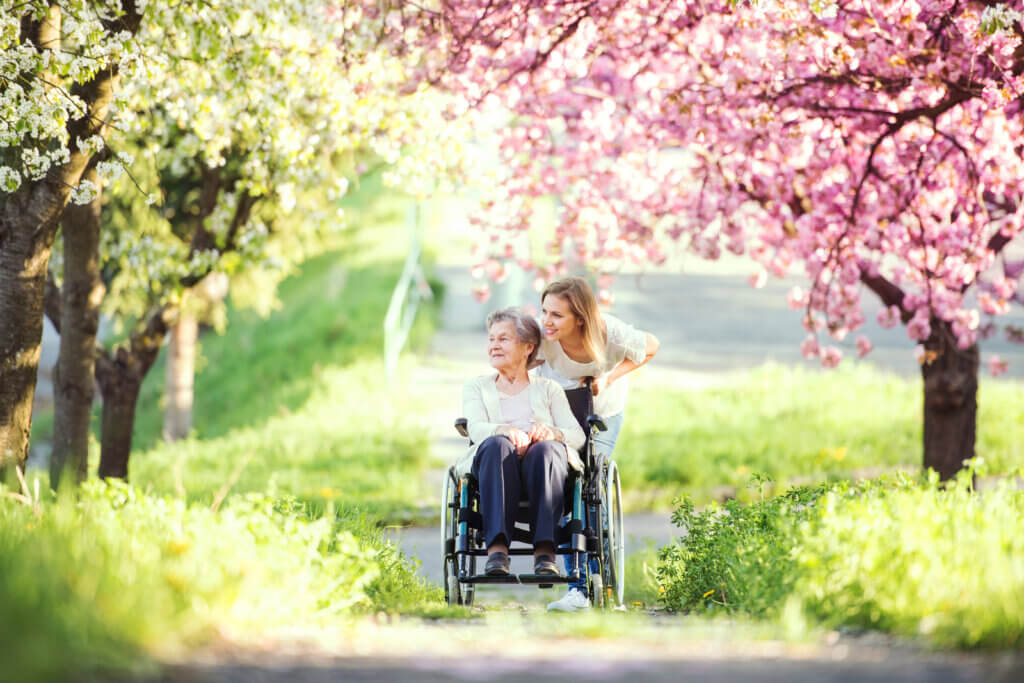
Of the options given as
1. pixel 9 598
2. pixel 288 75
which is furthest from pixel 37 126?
pixel 9 598

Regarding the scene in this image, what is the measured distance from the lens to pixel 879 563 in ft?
12.7

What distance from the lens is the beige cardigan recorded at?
5613mm

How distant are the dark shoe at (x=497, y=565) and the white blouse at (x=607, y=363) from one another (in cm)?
112

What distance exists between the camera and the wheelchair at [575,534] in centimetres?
524

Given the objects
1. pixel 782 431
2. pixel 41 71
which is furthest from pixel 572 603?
pixel 782 431

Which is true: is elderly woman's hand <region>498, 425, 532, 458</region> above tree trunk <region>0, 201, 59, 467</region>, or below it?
below

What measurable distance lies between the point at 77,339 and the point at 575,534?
3811 mm

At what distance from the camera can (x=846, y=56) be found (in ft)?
20.6

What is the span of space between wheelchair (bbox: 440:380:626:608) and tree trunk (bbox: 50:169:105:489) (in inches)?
118

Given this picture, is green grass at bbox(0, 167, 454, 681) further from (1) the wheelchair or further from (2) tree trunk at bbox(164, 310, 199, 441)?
(2) tree trunk at bbox(164, 310, 199, 441)

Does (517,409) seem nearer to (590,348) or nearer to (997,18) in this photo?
(590,348)

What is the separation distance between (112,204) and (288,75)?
3.93 m

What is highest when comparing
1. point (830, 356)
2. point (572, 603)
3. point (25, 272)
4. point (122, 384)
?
point (25, 272)

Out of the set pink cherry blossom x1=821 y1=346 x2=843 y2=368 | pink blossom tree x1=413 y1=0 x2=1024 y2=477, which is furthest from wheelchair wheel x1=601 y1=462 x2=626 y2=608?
pink cherry blossom x1=821 y1=346 x2=843 y2=368
